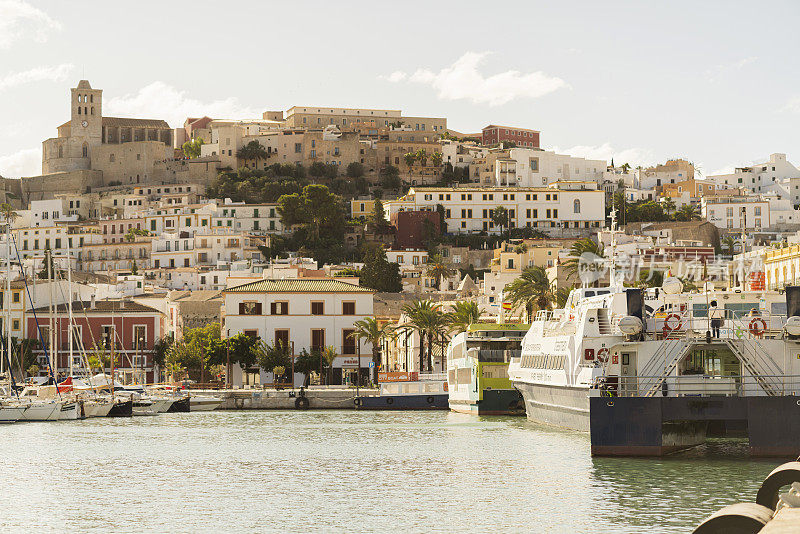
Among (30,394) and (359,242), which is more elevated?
(359,242)

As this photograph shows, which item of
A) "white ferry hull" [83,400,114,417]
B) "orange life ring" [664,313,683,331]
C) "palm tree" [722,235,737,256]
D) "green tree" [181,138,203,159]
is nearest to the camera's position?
"orange life ring" [664,313,683,331]

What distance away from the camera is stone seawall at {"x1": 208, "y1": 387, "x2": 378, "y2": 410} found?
68.8m

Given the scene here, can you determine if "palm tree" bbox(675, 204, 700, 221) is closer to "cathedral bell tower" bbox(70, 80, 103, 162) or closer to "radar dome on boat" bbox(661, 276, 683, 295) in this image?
"cathedral bell tower" bbox(70, 80, 103, 162)

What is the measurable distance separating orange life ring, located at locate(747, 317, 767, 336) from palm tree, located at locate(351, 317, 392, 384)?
44710mm

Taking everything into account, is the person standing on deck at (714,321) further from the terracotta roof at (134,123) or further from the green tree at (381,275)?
the terracotta roof at (134,123)

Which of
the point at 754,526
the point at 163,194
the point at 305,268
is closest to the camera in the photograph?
the point at 754,526

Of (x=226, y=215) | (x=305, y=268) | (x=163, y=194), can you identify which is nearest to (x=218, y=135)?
(x=163, y=194)

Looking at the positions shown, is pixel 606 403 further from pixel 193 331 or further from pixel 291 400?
pixel 193 331

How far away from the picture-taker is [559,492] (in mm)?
28500

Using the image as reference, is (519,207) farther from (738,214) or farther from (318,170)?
(318,170)

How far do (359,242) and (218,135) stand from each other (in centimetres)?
3641

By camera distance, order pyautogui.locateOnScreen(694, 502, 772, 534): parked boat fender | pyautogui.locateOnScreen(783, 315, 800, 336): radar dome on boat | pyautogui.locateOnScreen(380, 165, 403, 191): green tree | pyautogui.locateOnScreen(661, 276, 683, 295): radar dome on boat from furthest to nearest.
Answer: pyautogui.locateOnScreen(380, 165, 403, 191): green tree
pyautogui.locateOnScreen(661, 276, 683, 295): radar dome on boat
pyautogui.locateOnScreen(783, 315, 800, 336): radar dome on boat
pyautogui.locateOnScreen(694, 502, 772, 534): parked boat fender

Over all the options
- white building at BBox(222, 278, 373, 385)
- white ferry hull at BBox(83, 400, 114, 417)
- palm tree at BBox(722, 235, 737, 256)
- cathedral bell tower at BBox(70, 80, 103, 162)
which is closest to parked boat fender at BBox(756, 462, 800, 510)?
white ferry hull at BBox(83, 400, 114, 417)

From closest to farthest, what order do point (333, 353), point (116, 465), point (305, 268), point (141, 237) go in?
1. point (116, 465)
2. point (333, 353)
3. point (305, 268)
4. point (141, 237)
